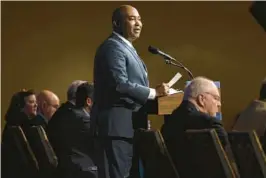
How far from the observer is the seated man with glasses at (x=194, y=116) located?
12.5ft

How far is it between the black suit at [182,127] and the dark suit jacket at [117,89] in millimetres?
213

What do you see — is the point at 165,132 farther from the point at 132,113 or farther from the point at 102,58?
the point at 102,58

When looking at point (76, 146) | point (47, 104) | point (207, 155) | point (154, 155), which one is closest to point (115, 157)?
point (154, 155)

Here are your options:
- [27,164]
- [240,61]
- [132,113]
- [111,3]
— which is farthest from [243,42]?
[132,113]

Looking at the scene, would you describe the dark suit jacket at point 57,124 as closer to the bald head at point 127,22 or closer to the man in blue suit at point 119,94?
the man in blue suit at point 119,94

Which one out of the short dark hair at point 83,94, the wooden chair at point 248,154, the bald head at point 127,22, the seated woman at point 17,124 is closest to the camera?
the wooden chair at point 248,154

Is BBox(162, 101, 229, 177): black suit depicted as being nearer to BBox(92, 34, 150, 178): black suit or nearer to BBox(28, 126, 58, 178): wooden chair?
BBox(92, 34, 150, 178): black suit

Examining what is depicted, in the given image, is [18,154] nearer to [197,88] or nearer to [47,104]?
[47,104]

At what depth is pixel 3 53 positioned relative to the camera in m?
9.92

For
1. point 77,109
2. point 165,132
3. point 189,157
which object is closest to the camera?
point 189,157

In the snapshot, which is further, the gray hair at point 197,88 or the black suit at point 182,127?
the gray hair at point 197,88

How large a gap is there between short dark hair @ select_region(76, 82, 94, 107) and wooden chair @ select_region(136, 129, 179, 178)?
109cm

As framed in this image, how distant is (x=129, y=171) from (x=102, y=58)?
24.8 inches

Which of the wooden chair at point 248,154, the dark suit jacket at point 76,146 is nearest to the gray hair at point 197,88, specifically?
the wooden chair at point 248,154
